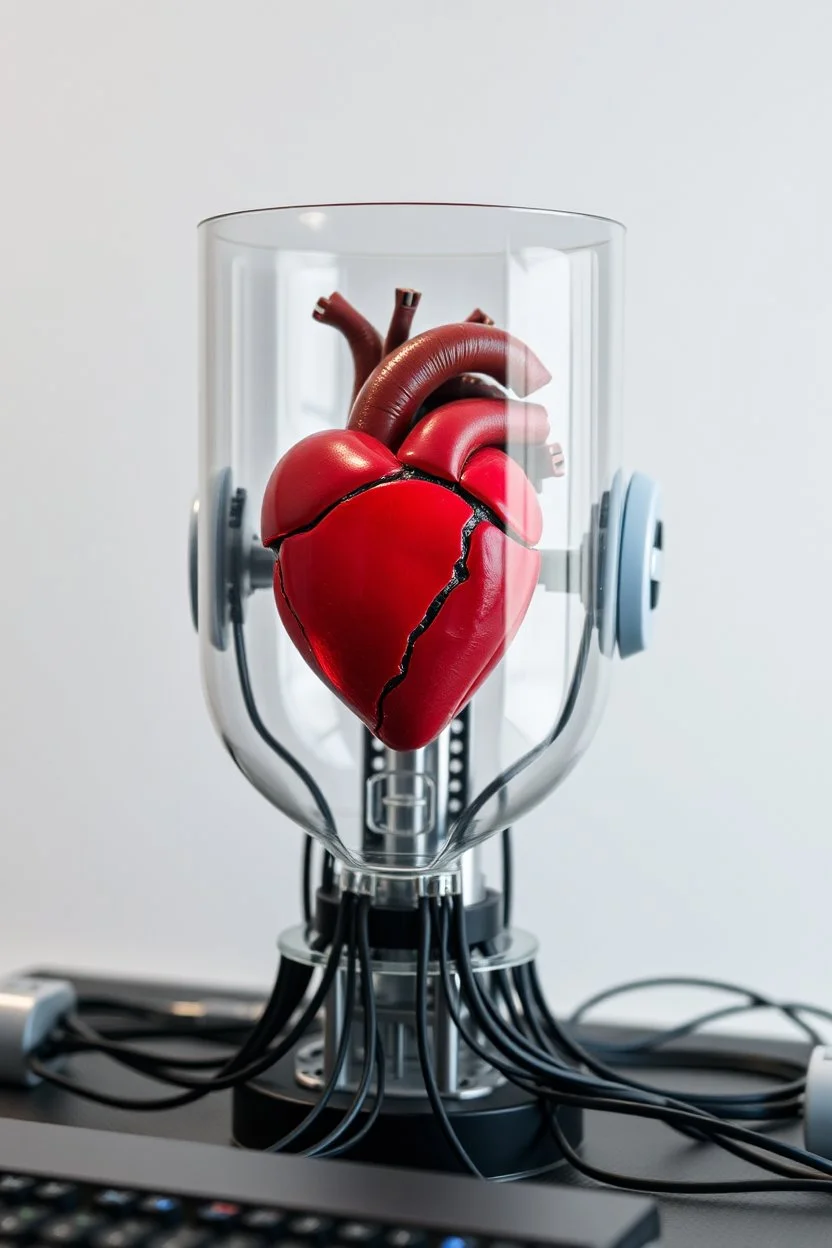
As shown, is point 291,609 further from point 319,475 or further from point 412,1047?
point 412,1047

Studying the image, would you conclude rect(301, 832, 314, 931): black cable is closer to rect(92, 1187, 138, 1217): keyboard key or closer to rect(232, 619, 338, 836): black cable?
rect(232, 619, 338, 836): black cable

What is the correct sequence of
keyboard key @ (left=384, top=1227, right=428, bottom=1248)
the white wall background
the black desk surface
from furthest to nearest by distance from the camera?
the white wall background → the black desk surface → keyboard key @ (left=384, top=1227, right=428, bottom=1248)

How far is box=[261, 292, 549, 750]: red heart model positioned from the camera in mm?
668

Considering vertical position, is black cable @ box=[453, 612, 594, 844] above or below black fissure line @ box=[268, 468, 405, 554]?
below

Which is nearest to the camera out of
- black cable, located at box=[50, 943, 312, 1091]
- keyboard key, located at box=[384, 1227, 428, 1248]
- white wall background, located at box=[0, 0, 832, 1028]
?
keyboard key, located at box=[384, 1227, 428, 1248]

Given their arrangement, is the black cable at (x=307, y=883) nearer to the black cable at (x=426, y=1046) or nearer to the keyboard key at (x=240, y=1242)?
the black cable at (x=426, y=1046)

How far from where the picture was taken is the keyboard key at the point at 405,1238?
484mm

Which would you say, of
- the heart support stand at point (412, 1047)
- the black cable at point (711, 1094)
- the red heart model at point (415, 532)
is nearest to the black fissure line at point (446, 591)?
the red heart model at point (415, 532)

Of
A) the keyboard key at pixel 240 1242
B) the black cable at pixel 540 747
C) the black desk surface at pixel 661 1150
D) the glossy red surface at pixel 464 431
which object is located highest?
the glossy red surface at pixel 464 431

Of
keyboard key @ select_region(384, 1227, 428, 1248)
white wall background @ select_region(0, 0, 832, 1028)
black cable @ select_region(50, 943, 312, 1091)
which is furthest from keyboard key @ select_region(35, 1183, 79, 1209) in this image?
white wall background @ select_region(0, 0, 832, 1028)

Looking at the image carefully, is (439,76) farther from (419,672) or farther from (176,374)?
(419,672)

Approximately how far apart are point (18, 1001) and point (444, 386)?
0.43m

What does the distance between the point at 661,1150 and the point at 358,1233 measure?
0.31 m

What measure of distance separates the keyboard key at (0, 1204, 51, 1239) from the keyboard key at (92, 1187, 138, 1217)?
0.02 metres
